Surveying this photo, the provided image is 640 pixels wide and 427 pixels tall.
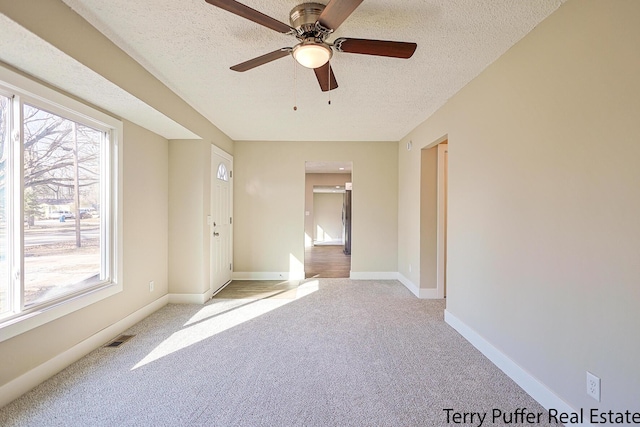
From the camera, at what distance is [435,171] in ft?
13.4

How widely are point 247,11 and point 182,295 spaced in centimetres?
354

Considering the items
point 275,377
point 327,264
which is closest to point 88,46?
point 275,377

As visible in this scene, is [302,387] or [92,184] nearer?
[302,387]

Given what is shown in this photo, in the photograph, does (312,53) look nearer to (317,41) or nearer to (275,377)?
(317,41)

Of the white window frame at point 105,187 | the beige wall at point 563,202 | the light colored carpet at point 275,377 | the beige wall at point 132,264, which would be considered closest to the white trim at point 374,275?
the light colored carpet at point 275,377

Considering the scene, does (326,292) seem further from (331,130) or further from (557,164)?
(557,164)

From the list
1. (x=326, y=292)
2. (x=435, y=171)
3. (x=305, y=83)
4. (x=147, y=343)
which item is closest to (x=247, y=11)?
(x=305, y=83)

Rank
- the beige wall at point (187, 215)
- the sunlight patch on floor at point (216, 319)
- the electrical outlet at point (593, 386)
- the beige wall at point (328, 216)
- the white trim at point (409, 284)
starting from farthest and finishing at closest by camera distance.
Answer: the beige wall at point (328, 216)
the white trim at point (409, 284)
the beige wall at point (187, 215)
the sunlight patch on floor at point (216, 319)
the electrical outlet at point (593, 386)

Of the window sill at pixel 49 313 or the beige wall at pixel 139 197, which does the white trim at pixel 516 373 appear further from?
the window sill at pixel 49 313

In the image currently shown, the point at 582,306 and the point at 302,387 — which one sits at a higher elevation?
the point at 582,306

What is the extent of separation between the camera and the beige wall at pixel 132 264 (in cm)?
199

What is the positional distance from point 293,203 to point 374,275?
6.43ft

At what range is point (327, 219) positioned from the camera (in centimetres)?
1184

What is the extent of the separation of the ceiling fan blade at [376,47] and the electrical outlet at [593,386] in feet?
6.86
